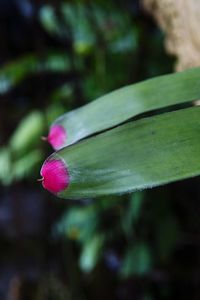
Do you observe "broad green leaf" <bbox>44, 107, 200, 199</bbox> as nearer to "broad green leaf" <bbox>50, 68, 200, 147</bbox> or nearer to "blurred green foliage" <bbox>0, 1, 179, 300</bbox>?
"broad green leaf" <bbox>50, 68, 200, 147</bbox>

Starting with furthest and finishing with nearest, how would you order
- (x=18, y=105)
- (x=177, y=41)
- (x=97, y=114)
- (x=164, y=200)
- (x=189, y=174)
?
(x=18, y=105) → (x=164, y=200) → (x=177, y=41) → (x=97, y=114) → (x=189, y=174)

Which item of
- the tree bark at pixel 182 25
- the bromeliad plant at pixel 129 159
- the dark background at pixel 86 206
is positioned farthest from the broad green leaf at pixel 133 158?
the dark background at pixel 86 206

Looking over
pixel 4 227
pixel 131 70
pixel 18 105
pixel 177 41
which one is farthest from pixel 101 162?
pixel 18 105

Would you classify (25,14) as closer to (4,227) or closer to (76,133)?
(4,227)

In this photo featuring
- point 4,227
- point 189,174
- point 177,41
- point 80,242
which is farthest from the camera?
point 4,227

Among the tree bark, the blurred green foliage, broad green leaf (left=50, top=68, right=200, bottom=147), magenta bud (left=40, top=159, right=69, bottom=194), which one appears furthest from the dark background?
magenta bud (left=40, top=159, right=69, bottom=194)

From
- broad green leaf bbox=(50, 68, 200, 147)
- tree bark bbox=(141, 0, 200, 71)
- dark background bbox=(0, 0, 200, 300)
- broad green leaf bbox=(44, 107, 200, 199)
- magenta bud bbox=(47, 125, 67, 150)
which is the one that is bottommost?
dark background bbox=(0, 0, 200, 300)

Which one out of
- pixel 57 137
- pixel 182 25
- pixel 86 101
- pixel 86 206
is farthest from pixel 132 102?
pixel 86 206
